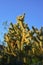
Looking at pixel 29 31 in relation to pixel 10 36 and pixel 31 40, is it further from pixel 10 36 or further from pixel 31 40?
pixel 10 36

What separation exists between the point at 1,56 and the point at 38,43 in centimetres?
301

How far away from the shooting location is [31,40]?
55.4 feet

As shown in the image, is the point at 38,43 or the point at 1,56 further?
the point at 1,56

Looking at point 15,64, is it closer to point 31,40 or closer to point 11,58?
point 11,58

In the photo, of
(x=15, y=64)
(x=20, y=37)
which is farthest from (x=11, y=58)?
(x=20, y=37)

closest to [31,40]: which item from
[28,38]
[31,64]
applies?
[28,38]

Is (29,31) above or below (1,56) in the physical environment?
above

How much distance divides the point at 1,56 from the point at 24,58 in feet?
6.50

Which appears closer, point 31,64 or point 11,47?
point 31,64

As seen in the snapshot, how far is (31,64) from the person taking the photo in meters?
16.4

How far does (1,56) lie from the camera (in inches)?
710

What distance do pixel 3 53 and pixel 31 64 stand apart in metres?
2.68

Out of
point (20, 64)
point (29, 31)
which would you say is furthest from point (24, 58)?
point (29, 31)

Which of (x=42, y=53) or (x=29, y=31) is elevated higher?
(x=29, y=31)
